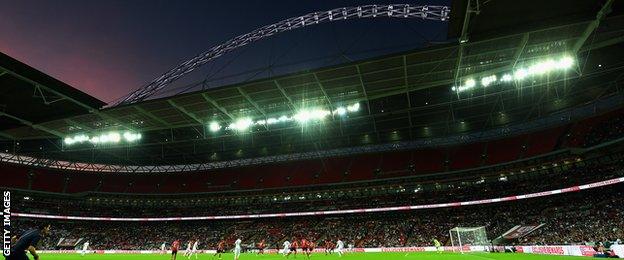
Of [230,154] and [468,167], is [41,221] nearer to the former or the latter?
[230,154]

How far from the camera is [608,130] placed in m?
42.1

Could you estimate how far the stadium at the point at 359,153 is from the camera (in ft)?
88.9

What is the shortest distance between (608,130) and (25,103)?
5849cm

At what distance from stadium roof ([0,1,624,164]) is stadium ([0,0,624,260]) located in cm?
19

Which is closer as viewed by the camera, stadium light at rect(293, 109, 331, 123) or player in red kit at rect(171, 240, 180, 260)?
player in red kit at rect(171, 240, 180, 260)

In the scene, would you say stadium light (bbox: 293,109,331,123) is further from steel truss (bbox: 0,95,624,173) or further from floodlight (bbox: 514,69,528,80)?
steel truss (bbox: 0,95,624,173)

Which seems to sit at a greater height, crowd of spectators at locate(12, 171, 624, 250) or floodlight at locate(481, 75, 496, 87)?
floodlight at locate(481, 75, 496, 87)

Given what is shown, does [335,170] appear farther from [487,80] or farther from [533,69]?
[533,69]

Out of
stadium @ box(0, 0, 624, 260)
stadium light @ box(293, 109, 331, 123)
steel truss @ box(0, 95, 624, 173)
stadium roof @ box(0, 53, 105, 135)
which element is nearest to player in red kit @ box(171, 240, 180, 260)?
stadium @ box(0, 0, 624, 260)

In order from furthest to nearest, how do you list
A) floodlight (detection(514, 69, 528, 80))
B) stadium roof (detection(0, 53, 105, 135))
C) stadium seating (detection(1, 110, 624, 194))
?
stadium seating (detection(1, 110, 624, 194)) → floodlight (detection(514, 69, 528, 80)) → stadium roof (detection(0, 53, 105, 135))

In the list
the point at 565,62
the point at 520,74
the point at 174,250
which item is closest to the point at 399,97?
the point at 520,74

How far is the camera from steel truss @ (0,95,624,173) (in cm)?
4878

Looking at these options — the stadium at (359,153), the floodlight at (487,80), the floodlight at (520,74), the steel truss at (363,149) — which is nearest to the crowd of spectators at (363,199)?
the stadium at (359,153)

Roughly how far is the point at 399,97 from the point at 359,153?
2858cm
